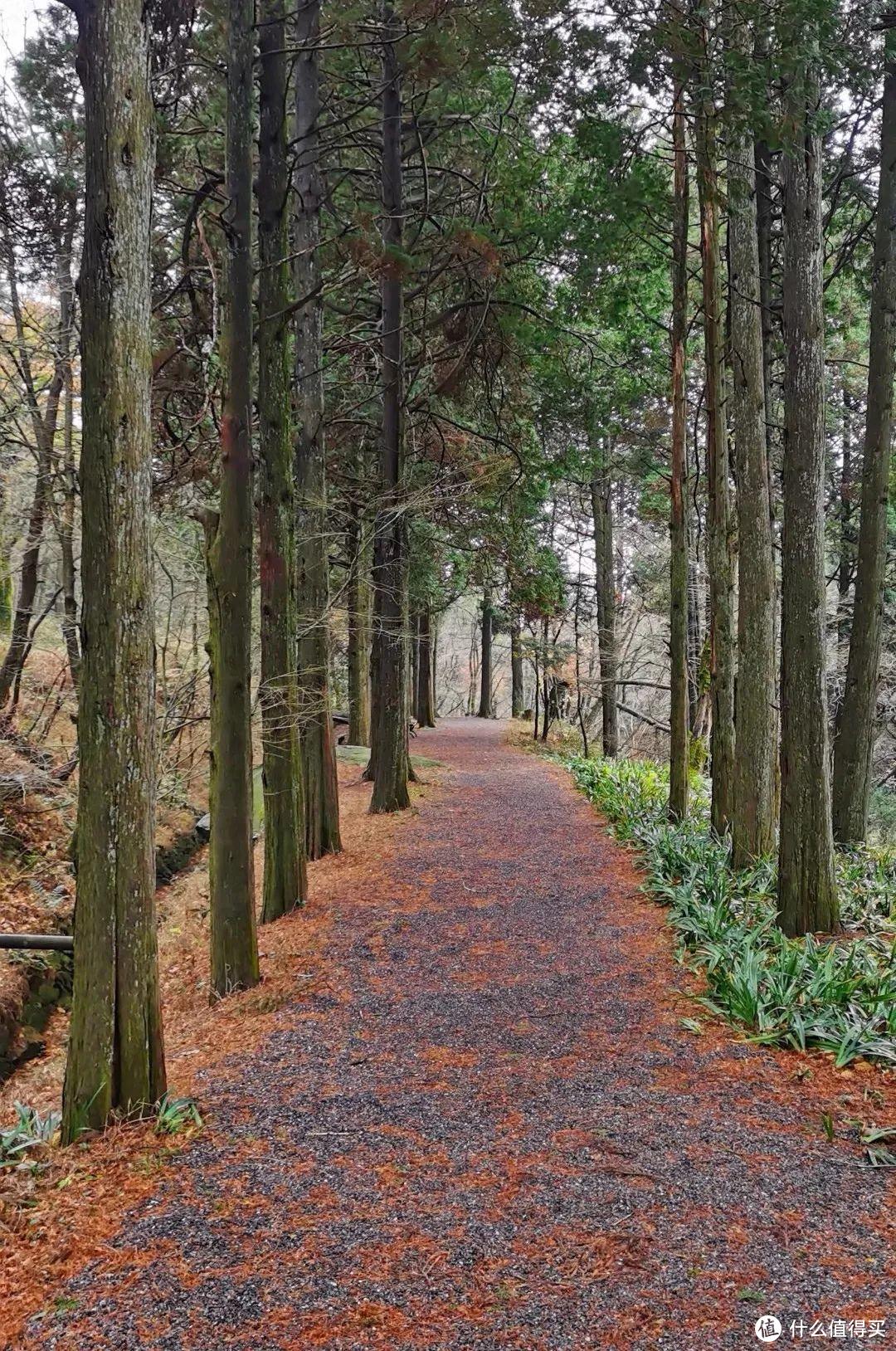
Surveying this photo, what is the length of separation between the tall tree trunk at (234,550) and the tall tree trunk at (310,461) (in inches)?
101

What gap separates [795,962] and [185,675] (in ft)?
24.9

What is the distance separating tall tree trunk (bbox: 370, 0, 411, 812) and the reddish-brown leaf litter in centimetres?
531

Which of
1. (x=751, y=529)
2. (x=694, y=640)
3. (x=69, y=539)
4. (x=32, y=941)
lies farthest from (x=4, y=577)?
(x=694, y=640)

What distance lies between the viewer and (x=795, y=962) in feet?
16.1

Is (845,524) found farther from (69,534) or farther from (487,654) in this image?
(487,654)

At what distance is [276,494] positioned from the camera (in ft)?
21.2

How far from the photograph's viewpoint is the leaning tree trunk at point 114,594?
3252 millimetres

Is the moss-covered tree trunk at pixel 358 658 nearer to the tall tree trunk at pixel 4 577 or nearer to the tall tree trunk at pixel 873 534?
the tall tree trunk at pixel 4 577

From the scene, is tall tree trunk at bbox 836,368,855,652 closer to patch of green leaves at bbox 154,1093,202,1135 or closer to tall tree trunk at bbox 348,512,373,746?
tall tree trunk at bbox 348,512,373,746

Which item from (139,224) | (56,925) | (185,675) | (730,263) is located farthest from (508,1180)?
(185,675)

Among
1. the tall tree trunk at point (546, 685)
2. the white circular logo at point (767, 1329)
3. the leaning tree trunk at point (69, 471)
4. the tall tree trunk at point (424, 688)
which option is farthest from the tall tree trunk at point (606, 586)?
the white circular logo at point (767, 1329)

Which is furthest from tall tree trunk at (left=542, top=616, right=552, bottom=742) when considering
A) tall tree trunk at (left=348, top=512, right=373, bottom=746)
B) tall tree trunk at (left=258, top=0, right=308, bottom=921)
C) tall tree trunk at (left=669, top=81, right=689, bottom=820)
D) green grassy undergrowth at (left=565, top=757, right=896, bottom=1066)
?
tall tree trunk at (left=258, top=0, right=308, bottom=921)

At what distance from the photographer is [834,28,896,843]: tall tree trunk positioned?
26.6ft

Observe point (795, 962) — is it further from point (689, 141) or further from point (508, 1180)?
point (689, 141)
